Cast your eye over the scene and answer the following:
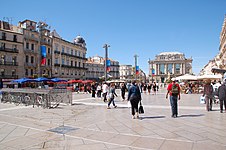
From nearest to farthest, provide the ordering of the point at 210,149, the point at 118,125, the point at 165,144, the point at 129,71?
the point at 210,149 < the point at 165,144 < the point at 118,125 < the point at 129,71

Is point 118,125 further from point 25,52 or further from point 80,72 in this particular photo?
point 80,72

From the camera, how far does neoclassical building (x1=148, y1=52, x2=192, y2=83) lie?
11662cm

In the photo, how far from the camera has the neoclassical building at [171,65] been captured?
11662 centimetres

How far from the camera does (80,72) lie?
2302 inches

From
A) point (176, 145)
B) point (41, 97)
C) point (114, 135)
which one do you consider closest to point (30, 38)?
point (41, 97)

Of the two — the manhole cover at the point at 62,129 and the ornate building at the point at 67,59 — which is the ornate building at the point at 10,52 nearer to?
the ornate building at the point at 67,59

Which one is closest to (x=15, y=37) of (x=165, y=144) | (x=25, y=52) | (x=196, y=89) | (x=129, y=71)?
(x=25, y=52)

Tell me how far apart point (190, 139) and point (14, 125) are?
6.32 meters

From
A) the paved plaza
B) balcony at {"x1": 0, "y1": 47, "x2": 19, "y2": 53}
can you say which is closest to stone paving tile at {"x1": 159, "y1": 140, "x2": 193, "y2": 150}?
the paved plaza

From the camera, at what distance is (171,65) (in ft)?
389

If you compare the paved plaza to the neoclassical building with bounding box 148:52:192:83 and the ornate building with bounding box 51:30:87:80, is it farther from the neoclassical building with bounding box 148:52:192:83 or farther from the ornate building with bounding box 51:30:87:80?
the neoclassical building with bounding box 148:52:192:83

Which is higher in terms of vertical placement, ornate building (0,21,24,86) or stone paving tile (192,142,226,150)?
ornate building (0,21,24,86)

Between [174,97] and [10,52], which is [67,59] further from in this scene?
[174,97]

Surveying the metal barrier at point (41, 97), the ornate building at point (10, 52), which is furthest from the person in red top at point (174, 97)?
the ornate building at point (10, 52)
